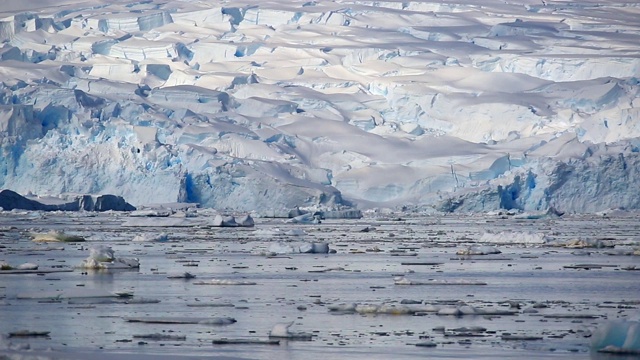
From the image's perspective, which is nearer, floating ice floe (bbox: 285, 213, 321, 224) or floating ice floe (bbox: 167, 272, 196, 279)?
floating ice floe (bbox: 167, 272, 196, 279)

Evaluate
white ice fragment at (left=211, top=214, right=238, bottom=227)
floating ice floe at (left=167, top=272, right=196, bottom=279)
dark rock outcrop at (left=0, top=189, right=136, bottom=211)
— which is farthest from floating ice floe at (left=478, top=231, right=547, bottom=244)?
dark rock outcrop at (left=0, top=189, right=136, bottom=211)

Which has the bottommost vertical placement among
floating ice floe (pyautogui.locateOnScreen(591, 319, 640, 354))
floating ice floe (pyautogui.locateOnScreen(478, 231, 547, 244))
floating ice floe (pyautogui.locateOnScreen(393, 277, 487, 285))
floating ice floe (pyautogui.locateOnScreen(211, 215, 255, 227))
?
floating ice floe (pyautogui.locateOnScreen(211, 215, 255, 227))

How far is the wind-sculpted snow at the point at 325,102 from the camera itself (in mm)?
36094

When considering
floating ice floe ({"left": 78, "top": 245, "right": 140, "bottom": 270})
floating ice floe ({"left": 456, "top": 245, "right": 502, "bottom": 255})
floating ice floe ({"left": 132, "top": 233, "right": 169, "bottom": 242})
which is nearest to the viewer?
floating ice floe ({"left": 78, "top": 245, "right": 140, "bottom": 270})

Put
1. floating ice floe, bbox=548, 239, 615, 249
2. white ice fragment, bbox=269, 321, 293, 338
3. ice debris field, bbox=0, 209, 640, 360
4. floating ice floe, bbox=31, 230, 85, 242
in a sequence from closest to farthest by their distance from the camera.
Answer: ice debris field, bbox=0, 209, 640, 360, white ice fragment, bbox=269, 321, 293, 338, floating ice floe, bbox=548, 239, 615, 249, floating ice floe, bbox=31, 230, 85, 242

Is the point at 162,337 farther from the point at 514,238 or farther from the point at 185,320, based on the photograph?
the point at 514,238

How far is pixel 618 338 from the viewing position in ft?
22.8

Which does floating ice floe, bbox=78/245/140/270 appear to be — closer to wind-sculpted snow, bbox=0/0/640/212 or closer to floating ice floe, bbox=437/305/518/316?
floating ice floe, bbox=437/305/518/316

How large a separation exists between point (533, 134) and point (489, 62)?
14390 millimetres

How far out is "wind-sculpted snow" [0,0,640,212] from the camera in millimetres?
36094

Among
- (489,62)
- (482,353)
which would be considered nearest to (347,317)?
(482,353)

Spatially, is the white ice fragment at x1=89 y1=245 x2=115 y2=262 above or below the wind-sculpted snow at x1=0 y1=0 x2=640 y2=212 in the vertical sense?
below

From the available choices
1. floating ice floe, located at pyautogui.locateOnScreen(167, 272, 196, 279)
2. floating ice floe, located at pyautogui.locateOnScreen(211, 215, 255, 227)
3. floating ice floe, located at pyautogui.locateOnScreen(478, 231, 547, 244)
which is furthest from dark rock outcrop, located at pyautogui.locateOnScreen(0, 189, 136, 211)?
floating ice floe, located at pyautogui.locateOnScreen(167, 272, 196, 279)

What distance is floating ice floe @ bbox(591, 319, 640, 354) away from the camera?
686cm
